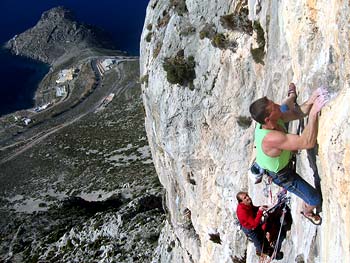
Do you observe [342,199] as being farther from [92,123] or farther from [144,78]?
[92,123]

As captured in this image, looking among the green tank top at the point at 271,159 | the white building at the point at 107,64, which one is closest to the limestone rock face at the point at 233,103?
the green tank top at the point at 271,159

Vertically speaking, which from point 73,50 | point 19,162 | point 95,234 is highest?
point 73,50

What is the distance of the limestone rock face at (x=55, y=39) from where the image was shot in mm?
186125

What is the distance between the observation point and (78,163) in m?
89.6

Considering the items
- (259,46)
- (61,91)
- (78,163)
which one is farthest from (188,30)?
(61,91)

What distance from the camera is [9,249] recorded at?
175ft

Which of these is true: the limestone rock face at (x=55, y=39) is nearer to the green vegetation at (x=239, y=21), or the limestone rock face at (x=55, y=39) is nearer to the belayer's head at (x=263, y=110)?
the green vegetation at (x=239, y=21)

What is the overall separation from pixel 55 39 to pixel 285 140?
636 ft

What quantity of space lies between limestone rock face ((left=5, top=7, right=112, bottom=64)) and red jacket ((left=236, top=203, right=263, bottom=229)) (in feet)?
582

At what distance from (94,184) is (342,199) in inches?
2649

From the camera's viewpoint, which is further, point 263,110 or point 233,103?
point 233,103

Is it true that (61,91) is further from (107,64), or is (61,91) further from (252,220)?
(252,220)

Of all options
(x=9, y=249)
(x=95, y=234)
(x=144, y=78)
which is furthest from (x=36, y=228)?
(x=144, y=78)

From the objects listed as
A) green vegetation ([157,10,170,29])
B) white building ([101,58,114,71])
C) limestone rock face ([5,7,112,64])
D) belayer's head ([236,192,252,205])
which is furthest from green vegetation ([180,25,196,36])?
limestone rock face ([5,7,112,64])
